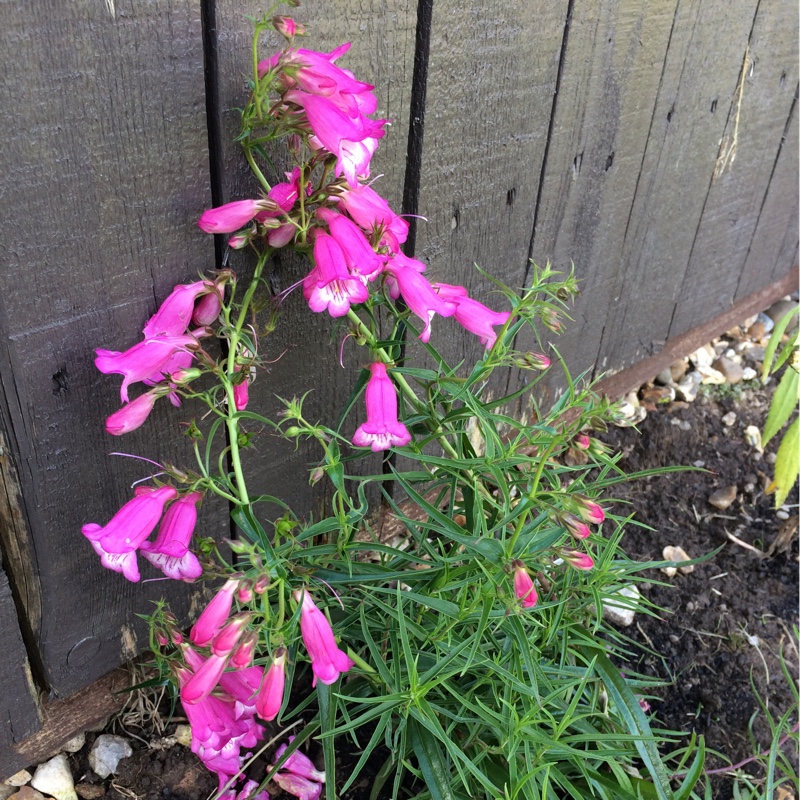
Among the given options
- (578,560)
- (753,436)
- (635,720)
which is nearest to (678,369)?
(753,436)

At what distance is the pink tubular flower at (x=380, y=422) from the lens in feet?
4.18

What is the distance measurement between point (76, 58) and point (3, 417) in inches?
19.8

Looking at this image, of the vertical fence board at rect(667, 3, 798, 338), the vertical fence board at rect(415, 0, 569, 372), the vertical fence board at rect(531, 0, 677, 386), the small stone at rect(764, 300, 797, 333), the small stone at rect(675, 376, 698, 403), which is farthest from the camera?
the small stone at rect(764, 300, 797, 333)

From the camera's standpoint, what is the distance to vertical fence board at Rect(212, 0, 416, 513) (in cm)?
118

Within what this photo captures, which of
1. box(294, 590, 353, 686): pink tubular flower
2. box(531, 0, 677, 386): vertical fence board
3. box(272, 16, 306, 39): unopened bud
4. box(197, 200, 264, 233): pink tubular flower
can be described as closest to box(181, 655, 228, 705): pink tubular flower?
box(294, 590, 353, 686): pink tubular flower

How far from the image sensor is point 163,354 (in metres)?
1.14

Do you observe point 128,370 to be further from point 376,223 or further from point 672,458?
point 672,458

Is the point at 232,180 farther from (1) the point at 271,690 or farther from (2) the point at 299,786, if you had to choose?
(2) the point at 299,786

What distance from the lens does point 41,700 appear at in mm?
1496

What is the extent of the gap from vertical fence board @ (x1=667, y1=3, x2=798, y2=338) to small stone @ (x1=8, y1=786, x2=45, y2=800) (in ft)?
7.23

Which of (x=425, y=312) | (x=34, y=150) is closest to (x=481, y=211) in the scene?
(x=425, y=312)

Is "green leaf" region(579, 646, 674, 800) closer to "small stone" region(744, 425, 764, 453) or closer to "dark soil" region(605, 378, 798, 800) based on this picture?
"dark soil" region(605, 378, 798, 800)

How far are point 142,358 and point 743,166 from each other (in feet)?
7.03

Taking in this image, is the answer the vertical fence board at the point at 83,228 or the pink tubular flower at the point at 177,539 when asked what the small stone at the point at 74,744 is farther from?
the pink tubular flower at the point at 177,539
